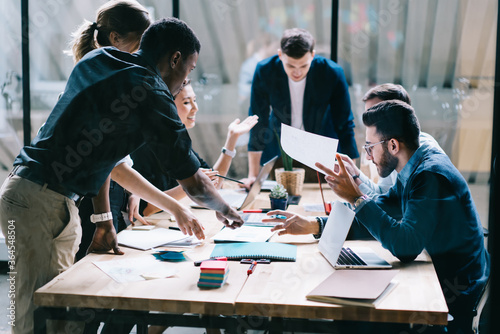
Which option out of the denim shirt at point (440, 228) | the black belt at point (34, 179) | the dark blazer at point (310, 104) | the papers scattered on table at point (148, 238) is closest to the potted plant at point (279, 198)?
the papers scattered on table at point (148, 238)

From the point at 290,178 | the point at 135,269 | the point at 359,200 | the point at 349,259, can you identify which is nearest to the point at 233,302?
the point at 135,269

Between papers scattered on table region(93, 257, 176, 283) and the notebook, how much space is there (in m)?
0.49

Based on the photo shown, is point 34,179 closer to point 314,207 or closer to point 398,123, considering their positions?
point 398,123

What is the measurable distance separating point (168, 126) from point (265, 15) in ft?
11.8

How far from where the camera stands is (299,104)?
3699 millimetres

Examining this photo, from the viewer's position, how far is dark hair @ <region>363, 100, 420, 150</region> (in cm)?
197

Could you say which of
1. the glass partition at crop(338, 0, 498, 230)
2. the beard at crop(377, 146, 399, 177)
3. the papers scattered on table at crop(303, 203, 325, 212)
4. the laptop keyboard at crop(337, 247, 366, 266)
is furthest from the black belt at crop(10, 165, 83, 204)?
the glass partition at crop(338, 0, 498, 230)

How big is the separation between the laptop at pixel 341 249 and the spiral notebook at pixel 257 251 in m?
0.13

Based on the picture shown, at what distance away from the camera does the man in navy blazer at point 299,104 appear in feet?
11.7

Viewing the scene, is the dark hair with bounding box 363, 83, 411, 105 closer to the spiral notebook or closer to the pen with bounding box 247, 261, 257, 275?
the spiral notebook

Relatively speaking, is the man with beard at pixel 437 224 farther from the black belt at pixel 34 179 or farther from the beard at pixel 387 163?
the black belt at pixel 34 179

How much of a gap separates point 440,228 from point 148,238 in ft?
3.69

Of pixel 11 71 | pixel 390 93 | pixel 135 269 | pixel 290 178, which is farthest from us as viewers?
pixel 11 71

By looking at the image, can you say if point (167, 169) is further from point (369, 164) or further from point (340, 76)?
point (340, 76)
